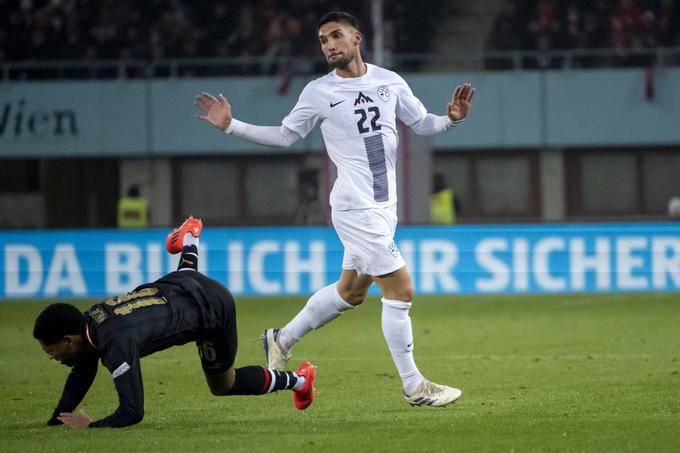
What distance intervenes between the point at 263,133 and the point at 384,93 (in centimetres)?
74

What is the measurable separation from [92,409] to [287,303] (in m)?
7.82

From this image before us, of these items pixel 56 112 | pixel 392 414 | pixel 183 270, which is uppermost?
pixel 56 112

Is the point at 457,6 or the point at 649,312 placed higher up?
the point at 457,6

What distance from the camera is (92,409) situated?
807cm

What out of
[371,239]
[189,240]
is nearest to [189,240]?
[189,240]

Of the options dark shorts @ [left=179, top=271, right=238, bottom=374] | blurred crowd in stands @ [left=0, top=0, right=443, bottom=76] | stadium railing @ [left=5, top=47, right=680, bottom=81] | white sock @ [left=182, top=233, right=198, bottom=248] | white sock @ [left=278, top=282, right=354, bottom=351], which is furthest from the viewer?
blurred crowd in stands @ [left=0, top=0, right=443, bottom=76]

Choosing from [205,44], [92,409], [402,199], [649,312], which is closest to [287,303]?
[402,199]

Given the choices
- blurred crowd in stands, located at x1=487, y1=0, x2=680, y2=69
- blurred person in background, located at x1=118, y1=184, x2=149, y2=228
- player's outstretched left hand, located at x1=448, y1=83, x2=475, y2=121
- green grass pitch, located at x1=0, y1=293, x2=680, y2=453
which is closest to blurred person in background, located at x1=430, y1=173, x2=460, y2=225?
blurred crowd in stands, located at x1=487, y1=0, x2=680, y2=69

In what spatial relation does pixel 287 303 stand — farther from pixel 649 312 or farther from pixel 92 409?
pixel 92 409

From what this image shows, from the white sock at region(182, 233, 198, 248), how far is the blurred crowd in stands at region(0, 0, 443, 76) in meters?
17.3

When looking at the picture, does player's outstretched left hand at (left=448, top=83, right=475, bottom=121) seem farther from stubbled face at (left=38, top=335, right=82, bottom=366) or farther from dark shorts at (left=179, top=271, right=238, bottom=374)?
stubbled face at (left=38, top=335, right=82, bottom=366)

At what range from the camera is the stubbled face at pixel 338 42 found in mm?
7688

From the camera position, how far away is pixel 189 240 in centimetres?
744

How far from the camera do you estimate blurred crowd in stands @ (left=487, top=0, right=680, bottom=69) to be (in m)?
24.8
